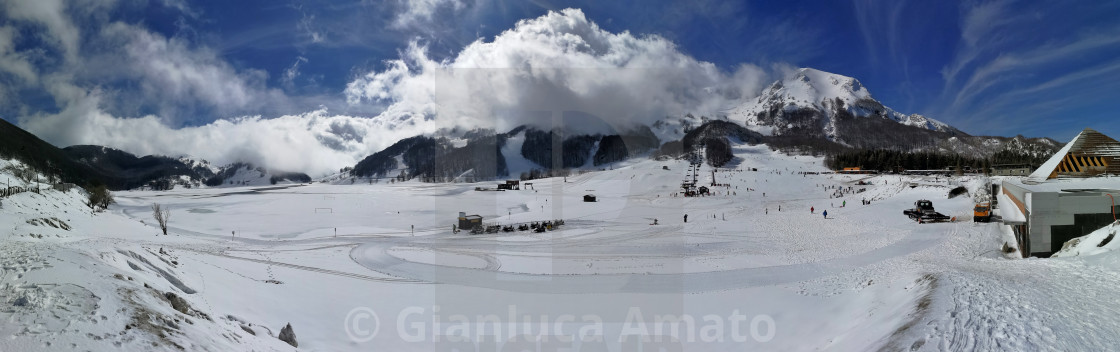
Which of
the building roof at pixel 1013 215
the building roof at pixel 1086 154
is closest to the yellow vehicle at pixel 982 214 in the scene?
the building roof at pixel 1013 215

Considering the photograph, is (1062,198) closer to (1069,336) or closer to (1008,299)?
(1008,299)

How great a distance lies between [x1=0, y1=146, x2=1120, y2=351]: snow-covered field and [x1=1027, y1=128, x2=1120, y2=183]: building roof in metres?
6.57

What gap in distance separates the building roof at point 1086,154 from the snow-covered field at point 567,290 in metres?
6.57

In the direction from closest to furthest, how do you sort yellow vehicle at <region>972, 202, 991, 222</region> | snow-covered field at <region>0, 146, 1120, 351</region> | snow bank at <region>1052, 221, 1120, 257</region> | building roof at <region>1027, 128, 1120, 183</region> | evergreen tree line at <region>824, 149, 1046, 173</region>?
1. snow-covered field at <region>0, 146, 1120, 351</region>
2. snow bank at <region>1052, 221, 1120, 257</region>
3. yellow vehicle at <region>972, 202, 991, 222</region>
4. building roof at <region>1027, 128, 1120, 183</region>
5. evergreen tree line at <region>824, 149, 1046, 173</region>

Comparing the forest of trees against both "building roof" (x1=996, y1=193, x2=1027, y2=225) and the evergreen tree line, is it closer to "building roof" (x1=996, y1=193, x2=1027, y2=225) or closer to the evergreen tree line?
the evergreen tree line

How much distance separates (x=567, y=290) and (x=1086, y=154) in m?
41.2

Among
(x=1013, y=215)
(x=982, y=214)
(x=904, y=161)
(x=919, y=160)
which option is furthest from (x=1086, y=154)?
(x=919, y=160)

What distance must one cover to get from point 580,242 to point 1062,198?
2445 centimetres

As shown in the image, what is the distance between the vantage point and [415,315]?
49.2ft

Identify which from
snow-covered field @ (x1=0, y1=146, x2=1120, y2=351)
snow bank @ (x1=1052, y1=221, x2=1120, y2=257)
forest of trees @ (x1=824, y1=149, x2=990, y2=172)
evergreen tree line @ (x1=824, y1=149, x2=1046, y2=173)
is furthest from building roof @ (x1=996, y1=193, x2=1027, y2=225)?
forest of trees @ (x1=824, y1=149, x2=990, y2=172)

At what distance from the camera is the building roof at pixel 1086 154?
105 feet

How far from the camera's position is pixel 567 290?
18875 millimetres

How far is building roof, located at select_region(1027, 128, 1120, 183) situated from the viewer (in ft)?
105

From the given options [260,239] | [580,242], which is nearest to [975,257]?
[580,242]
